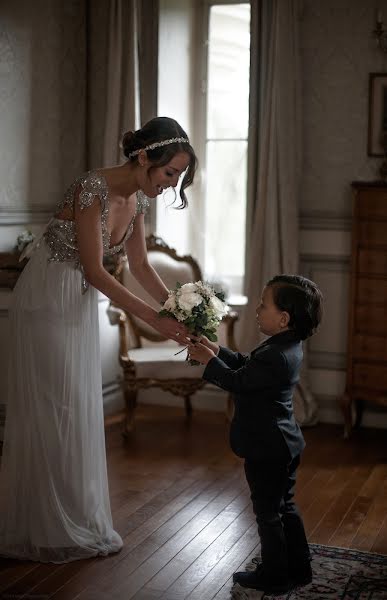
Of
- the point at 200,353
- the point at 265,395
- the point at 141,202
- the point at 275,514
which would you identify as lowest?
the point at 275,514

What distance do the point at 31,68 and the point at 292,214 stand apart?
6.45 feet

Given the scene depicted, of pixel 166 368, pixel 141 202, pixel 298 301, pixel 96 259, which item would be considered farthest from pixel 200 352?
pixel 166 368

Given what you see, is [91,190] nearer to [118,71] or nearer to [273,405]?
[273,405]

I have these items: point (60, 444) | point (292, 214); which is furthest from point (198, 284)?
point (292, 214)

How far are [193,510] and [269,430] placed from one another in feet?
4.07

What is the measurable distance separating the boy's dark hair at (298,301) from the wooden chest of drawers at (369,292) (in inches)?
91.3

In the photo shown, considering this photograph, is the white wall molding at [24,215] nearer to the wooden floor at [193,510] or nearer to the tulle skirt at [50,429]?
the wooden floor at [193,510]

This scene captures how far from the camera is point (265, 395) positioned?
3055 millimetres

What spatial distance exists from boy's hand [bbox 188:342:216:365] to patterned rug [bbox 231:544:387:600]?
86cm

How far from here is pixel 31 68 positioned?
5695 millimetres

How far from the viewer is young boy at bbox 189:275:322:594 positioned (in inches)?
119

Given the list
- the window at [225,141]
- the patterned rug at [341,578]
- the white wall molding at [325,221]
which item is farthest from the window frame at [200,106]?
the patterned rug at [341,578]

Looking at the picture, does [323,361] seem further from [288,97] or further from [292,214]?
[288,97]

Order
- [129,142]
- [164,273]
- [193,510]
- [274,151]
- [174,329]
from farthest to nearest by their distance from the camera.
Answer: [164,273]
[274,151]
[193,510]
[129,142]
[174,329]
